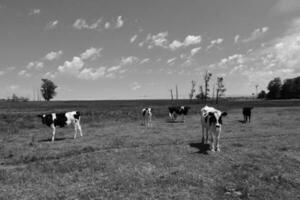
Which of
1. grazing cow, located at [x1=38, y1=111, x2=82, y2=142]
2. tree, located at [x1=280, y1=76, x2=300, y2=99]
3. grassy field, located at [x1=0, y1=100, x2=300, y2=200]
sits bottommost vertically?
grassy field, located at [x1=0, y1=100, x2=300, y2=200]

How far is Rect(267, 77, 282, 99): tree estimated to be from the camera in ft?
477

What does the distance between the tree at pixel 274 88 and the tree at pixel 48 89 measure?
121271 mm

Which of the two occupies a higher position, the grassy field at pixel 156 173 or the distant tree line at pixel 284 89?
the distant tree line at pixel 284 89

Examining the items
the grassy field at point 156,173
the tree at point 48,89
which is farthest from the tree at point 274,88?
the grassy field at point 156,173

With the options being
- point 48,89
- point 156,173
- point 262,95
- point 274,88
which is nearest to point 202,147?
point 156,173

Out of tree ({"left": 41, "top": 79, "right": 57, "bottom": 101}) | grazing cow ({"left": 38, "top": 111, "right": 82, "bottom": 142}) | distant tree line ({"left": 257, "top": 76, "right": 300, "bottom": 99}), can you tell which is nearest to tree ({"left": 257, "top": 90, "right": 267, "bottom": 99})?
distant tree line ({"left": 257, "top": 76, "right": 300, "bottom": 99})

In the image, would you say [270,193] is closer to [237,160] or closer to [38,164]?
[237,160]

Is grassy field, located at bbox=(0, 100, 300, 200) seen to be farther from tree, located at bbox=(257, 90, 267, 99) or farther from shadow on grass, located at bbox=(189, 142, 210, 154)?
tree, located at bbox=(257, 90, 267, 99)

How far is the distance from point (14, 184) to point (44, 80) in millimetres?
135817

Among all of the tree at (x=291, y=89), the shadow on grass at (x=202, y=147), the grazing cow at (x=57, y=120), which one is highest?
the tree at (x=291, y=89)

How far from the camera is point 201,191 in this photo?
324 inches

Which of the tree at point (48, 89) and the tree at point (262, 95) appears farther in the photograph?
the tree at point (262, 95)

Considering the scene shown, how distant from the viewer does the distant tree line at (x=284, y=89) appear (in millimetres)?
135913

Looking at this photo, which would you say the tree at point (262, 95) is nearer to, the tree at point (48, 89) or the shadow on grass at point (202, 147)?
the tree at point (48, 89)
